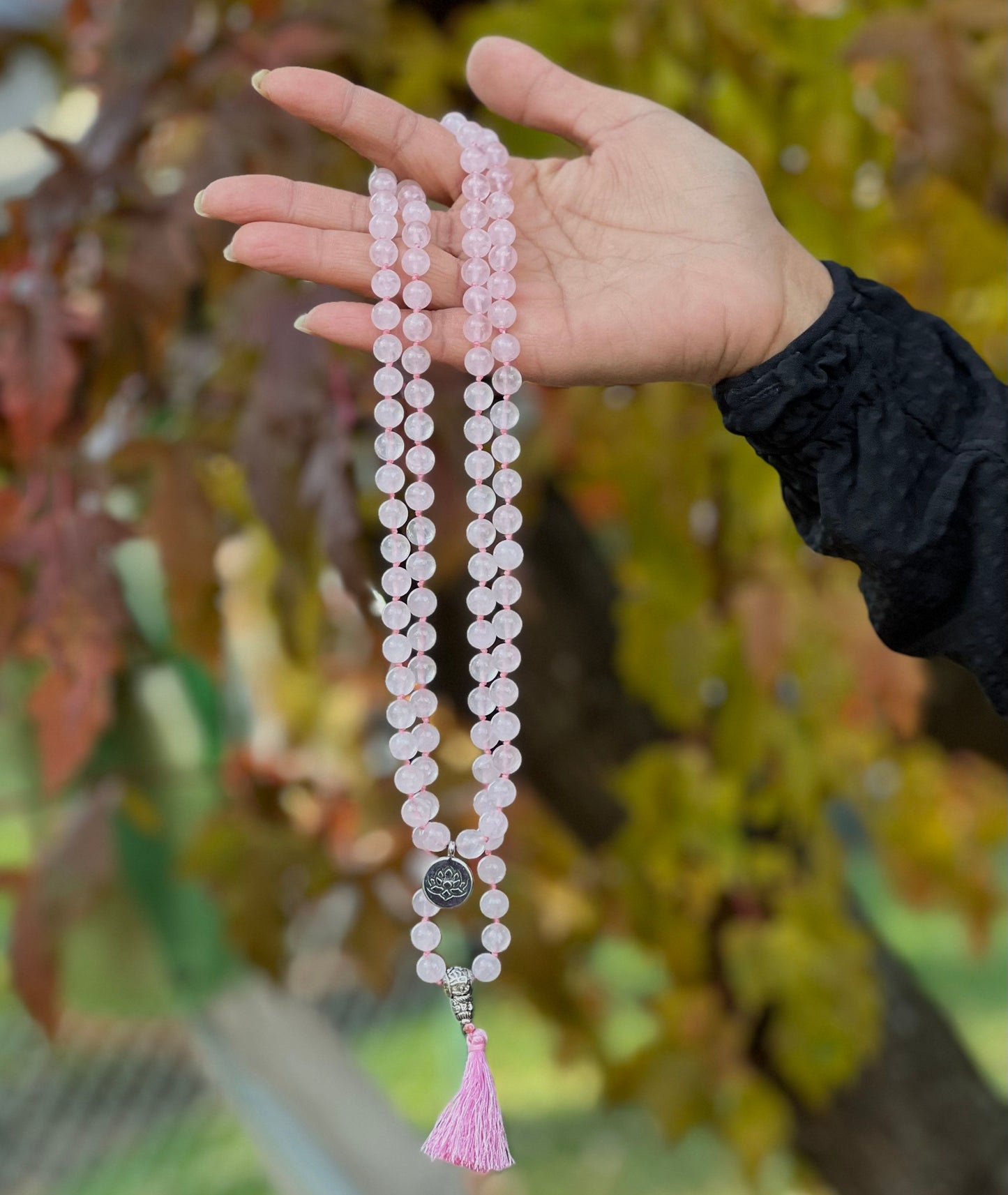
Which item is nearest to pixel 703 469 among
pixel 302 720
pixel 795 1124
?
pixel 302 720

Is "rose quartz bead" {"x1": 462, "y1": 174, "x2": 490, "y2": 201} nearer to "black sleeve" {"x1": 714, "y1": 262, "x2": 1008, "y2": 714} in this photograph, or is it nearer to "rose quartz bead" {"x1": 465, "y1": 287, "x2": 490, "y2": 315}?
"rose quartz bead" {"x1": 465, "y1": 287, "x2": 490, "y2": 315}

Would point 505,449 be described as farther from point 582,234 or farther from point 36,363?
point 36,363

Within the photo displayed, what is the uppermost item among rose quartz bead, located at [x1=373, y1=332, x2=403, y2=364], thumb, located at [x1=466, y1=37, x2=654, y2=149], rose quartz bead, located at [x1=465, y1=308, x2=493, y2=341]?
thumb, located at [x1=466, y1=37, x2=654, y2=149]

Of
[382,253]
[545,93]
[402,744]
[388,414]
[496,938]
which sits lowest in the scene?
[496,938]

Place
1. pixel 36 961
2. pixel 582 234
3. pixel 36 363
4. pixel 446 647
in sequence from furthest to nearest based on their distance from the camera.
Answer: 1. pixel 446 647
2. pixel 36 961
3. pixel 36 363
4. pixel 582 234

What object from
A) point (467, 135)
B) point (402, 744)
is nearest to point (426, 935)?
point (402, 744)

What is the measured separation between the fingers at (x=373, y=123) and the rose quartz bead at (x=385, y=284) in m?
0.09

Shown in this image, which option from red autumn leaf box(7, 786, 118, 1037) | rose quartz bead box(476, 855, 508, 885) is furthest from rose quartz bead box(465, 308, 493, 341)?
red autumn leaf box(7, 786, 118, 1037)

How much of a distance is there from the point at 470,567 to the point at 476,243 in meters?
0.21

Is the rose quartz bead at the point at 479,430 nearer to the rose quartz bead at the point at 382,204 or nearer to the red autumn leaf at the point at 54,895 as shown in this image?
the rose quartz bead at the point at 382,204

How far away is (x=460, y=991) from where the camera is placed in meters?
0.76

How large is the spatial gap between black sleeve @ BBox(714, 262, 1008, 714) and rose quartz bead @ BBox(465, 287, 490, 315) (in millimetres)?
179

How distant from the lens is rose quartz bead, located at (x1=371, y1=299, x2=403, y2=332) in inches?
29.9

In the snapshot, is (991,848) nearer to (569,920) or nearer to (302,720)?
(569,920)
